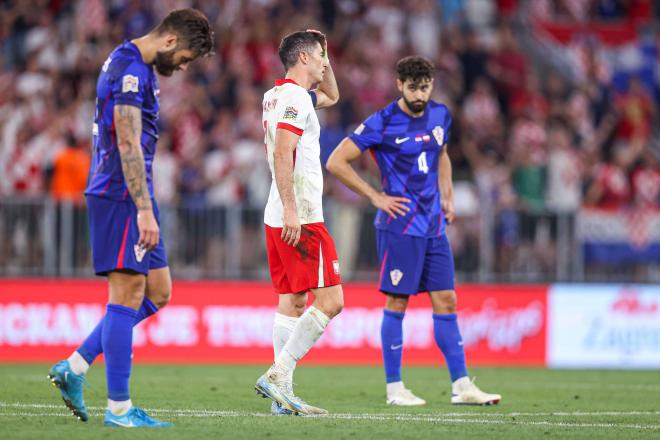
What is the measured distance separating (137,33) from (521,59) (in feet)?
22.8

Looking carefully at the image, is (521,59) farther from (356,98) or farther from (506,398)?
(506,398)

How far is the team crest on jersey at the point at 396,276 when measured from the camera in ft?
33.1

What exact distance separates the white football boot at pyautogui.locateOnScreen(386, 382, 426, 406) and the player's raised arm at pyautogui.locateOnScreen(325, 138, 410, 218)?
1.40 metres

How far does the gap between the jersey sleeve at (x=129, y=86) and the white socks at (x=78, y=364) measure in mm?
1695

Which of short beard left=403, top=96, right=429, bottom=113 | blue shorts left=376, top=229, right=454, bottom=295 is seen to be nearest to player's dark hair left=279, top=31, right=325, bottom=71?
short beard left=403, top=96, right=429, bottom=113

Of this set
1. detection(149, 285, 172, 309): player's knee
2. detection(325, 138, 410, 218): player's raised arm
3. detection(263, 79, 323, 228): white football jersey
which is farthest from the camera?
detection(325, 138, 410, 218): player's raised arm

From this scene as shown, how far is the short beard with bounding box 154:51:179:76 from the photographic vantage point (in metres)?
7.45

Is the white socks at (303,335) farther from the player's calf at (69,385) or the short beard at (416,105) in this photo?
the short beard at (416,105)

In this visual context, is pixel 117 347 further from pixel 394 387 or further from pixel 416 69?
pixel 416 69

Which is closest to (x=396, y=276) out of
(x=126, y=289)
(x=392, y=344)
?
(x=392, y=344)

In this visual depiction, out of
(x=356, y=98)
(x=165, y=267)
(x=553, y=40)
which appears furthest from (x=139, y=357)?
(x=553, y=40)

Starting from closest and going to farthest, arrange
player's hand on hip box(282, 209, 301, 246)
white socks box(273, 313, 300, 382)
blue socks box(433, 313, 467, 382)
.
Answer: player's hand on hip box(282, 209, 301, 246) → white socks box(273, 313, 300, 382) → blue socks box(433, 313, 467, 382)

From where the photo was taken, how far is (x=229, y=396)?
10148mm

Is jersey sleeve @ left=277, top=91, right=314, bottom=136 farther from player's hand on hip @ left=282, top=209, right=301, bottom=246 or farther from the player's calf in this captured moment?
the player's calf
